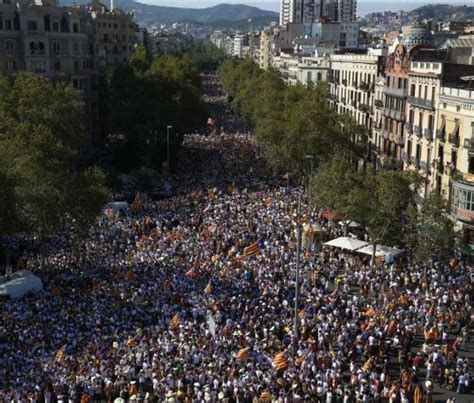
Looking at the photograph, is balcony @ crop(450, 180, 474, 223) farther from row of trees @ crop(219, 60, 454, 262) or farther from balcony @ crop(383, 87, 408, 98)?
balcony @ crop(383, 87, 408, 98)

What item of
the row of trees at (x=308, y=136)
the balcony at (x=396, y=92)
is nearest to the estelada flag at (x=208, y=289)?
the row of trees at (x=308, y=136)

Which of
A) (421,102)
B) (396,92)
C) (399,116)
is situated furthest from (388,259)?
(396,92)

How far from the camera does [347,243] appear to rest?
4491cm

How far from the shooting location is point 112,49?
122 metres

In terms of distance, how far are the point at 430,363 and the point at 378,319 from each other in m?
4.36

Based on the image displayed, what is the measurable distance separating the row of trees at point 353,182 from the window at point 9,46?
28561mm

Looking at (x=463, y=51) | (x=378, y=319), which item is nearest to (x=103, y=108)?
(x=463, y=51)

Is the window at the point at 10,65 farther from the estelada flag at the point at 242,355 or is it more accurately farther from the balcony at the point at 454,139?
the estelada flag at the point at 242,355

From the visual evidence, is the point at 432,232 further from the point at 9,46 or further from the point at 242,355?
the point at 9,46

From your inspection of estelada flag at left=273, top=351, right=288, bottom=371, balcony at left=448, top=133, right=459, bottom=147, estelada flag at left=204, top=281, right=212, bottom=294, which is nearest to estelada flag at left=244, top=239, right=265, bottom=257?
estelada flag at left=204, top=281, right=212, bottom=294

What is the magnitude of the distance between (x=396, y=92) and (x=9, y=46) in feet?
136

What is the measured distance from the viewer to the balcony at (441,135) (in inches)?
1998

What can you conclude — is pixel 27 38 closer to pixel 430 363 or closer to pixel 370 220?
pixel 370 220

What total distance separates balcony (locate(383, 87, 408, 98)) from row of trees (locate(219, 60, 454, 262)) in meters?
4.65
